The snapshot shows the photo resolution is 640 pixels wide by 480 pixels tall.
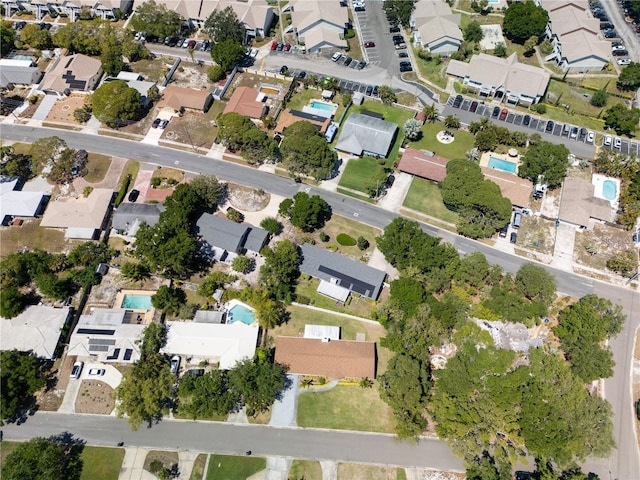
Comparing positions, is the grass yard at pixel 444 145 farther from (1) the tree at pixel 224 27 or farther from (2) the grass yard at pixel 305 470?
(2) the grass yard at pixel 305 470

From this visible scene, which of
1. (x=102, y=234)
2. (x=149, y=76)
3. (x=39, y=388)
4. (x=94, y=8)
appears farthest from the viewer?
(x=94, y=8)

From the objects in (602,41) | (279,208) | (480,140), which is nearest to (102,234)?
(279,208)

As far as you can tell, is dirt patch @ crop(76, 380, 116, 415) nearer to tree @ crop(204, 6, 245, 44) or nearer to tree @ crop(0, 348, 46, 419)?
tree @ crop(0, 348, 46, 419)

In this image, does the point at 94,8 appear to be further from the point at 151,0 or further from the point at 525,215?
the point at 525,215

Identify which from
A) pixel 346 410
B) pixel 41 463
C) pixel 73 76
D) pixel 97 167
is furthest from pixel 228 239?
pixel 73 76

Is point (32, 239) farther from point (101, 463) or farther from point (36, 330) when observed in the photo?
point (101, 463)

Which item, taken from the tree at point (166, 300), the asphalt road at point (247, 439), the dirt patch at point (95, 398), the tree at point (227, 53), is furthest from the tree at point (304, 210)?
the tree at point (227, 53)
